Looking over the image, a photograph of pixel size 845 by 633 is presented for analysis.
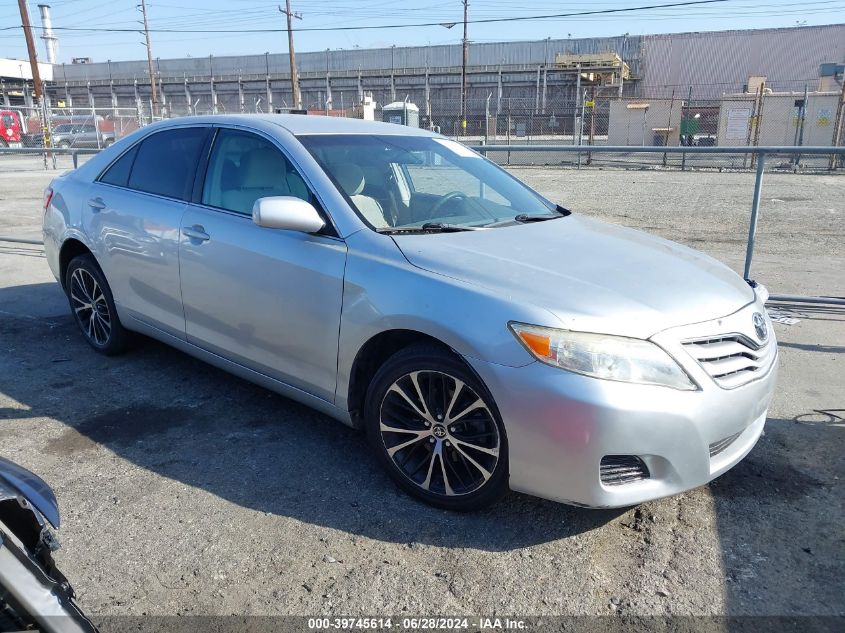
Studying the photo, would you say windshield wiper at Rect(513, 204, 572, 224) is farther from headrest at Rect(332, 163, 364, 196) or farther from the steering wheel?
headrest at Rect(332, 163, 364, 196)

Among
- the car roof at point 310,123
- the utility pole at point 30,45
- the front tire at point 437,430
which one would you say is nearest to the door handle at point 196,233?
the car roof at point 310,123

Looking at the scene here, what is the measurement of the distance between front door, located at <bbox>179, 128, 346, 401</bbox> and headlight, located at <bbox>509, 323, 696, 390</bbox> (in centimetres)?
107

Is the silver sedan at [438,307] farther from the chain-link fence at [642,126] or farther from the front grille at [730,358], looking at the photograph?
the chain-link fence at [642,126]

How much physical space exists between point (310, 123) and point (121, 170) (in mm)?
1576

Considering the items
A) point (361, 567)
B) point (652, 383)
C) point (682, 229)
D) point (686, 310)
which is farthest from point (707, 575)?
point (682, 229)

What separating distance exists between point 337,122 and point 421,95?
57.6m

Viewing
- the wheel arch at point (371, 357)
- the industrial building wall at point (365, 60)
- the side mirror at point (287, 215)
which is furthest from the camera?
the industrial building wall at point (365, 60)

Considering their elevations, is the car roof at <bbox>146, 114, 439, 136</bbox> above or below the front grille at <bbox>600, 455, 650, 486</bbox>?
above

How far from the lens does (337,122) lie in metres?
4.29

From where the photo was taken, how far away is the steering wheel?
147 inches

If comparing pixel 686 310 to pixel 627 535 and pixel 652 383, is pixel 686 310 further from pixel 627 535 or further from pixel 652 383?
pixel 627 535

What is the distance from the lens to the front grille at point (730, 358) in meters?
2.78

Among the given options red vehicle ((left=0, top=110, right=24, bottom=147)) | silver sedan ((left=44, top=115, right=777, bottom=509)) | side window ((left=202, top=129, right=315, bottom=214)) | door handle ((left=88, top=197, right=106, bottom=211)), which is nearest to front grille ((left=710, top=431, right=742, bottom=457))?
silver sedan ((left=44, top=115, right=777, bottom=509))

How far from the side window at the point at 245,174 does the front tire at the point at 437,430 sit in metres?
1.10
